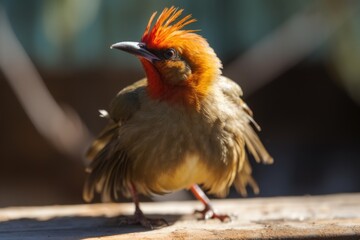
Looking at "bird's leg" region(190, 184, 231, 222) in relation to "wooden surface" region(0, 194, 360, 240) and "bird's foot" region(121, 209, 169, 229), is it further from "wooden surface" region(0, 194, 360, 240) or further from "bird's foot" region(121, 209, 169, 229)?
"bird's foot" region(121, 209, 169, 229)

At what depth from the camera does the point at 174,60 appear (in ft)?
12.8

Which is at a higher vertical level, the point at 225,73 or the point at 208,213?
the point at 208,213

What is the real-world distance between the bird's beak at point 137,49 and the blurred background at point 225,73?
103 inches

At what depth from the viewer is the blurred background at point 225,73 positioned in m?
7.11

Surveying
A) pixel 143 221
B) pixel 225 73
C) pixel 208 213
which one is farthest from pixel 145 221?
pixel 225 73

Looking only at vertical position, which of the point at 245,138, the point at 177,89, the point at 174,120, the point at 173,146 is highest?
the point at 177,89

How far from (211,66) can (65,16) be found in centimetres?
232

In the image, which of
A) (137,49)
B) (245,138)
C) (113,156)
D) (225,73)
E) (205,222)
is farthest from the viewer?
(225,73)

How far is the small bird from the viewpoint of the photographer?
12.7ft

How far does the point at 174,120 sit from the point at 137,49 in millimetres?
407

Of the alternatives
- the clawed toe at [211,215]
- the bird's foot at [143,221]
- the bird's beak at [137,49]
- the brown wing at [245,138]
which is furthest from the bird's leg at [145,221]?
the bird's beak at [137,49]

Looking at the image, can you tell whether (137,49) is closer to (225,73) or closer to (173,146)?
(173,146)

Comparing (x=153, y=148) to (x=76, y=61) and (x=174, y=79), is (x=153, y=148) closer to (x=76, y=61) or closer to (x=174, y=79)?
(x=174, y=79)

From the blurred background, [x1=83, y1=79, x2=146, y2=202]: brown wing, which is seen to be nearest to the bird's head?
[x1=83, y1=79, x2=146, y2=202]: brown wing
